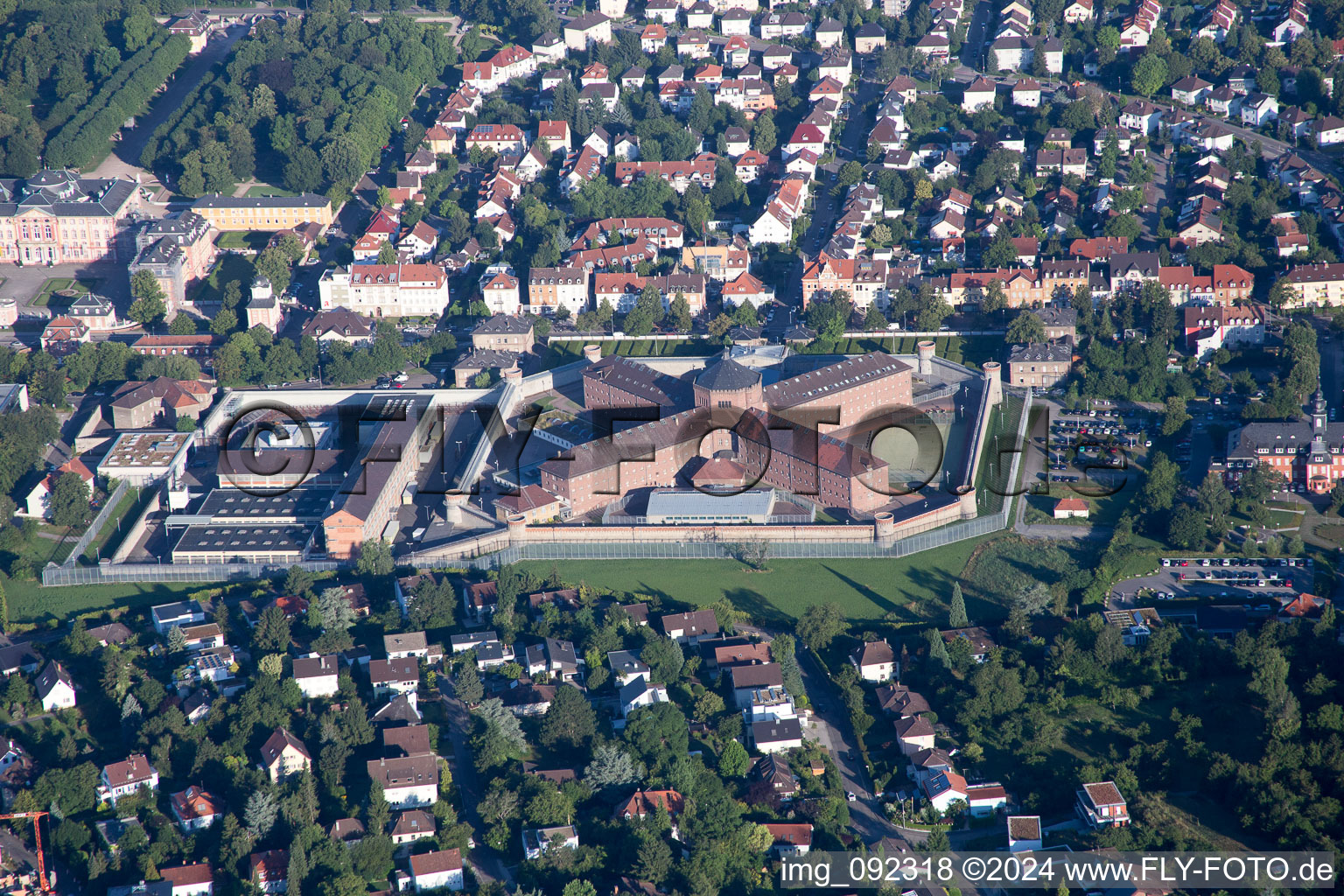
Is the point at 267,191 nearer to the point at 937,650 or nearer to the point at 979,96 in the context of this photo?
the point at 979,96

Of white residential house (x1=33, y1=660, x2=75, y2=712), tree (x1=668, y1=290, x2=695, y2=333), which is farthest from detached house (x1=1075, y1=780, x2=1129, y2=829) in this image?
tree (x1=668, y1=290, x2=695, y2=333)

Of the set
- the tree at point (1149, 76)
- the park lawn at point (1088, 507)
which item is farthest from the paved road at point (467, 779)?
the tree at point (1149, 76)

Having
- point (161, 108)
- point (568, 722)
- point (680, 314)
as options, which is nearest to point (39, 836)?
point (568, 722)

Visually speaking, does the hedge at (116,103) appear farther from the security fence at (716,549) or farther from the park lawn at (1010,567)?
the park lawn at (1010,567)

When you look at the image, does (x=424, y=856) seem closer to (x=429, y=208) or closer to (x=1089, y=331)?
(x=1089, y=331)

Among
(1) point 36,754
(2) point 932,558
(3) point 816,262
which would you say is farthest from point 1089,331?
(1) point 36,754
